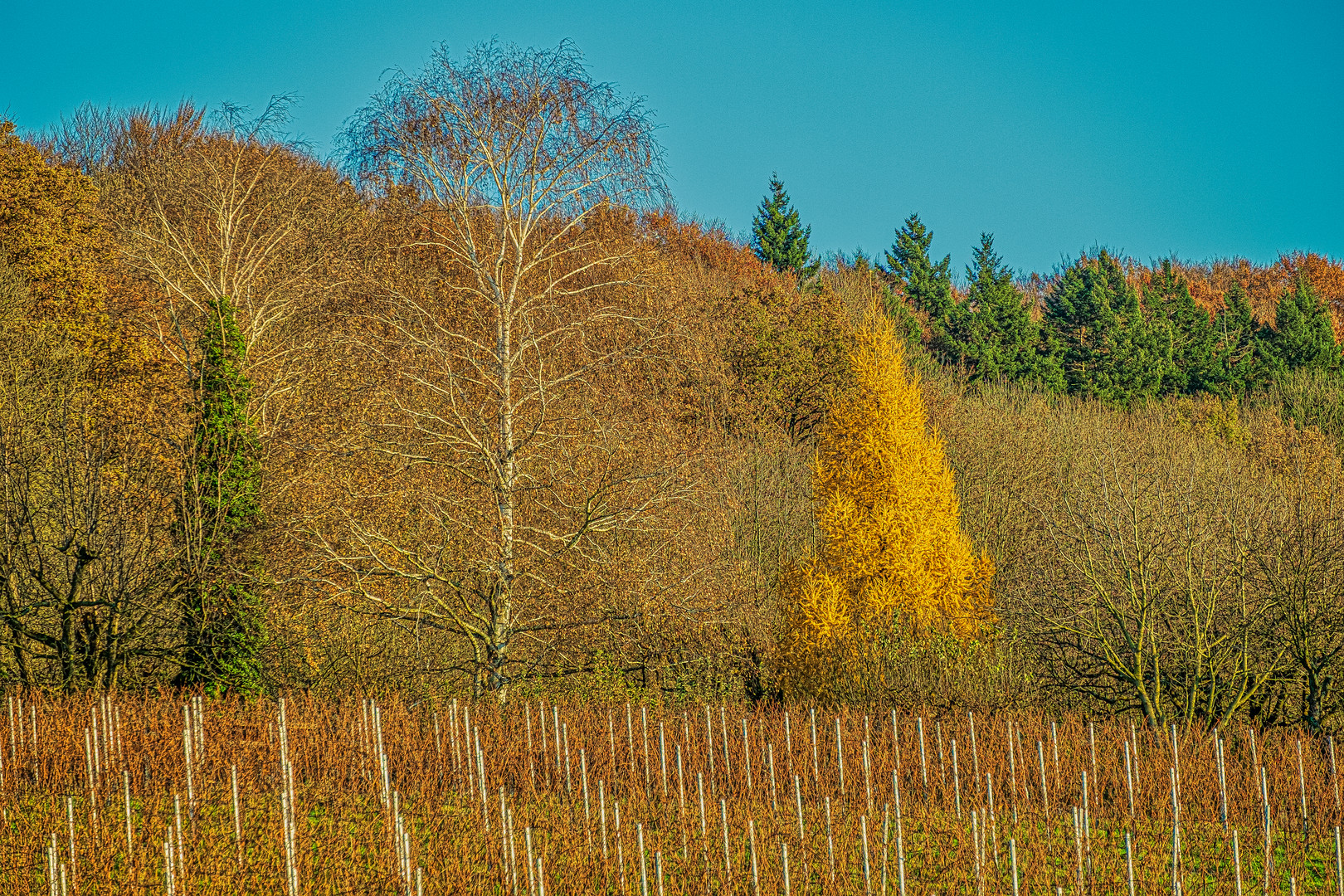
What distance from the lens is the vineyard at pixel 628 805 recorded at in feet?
26.6

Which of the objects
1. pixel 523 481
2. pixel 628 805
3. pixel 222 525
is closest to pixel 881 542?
pixel 523 481

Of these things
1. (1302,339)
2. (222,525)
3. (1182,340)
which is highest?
(1182,340)

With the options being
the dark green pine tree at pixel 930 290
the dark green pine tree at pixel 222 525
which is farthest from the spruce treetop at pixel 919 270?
the dark green pine tree at pixel 222 525

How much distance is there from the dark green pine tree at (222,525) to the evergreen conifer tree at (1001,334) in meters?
29.6

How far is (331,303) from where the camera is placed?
25.4 metres

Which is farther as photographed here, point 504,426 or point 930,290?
point 930,290

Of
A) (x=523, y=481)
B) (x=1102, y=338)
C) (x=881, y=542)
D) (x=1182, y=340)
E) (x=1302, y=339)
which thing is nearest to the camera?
(x=523, y=481)

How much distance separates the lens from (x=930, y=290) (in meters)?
47.2

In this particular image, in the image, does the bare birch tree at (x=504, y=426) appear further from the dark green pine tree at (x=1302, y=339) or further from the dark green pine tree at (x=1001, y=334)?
the dark green pine tree at (x=1302, y=339)

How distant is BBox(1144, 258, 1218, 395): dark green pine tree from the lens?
4366 centimetres

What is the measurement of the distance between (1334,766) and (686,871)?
6209 mm

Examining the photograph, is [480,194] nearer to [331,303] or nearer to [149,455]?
[149,455]

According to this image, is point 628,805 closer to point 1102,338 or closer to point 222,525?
point 222,525

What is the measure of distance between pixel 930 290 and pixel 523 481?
32.4 meters
